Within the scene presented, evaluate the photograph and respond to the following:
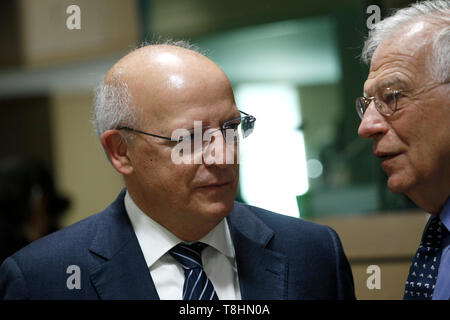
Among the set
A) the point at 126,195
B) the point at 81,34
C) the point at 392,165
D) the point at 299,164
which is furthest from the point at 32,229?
the point at 392,165

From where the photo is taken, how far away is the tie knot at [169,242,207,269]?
52.2 inches

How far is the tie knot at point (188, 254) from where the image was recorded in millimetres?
1325

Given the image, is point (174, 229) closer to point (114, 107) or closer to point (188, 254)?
point (188, 254)

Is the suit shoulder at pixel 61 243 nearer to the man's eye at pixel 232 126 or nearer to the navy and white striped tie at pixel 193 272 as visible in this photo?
the navy and white striped tie at pixel 193 272

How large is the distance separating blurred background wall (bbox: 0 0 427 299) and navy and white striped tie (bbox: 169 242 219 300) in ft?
0.94

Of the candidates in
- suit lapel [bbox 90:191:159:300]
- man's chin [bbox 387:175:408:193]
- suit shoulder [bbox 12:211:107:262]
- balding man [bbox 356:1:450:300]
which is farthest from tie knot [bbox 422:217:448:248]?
suit shoulder [bbox 12:211:107:262]

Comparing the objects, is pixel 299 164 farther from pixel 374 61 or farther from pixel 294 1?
pixel 294 1

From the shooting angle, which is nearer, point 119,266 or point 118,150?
point 119,266

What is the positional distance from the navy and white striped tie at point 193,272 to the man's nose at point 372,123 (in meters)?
0.51

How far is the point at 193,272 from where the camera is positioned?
1.31 meters

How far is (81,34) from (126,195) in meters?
0.73

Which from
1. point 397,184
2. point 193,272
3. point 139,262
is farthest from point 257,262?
point 397,184

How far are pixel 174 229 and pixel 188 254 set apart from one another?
74 millimetres
